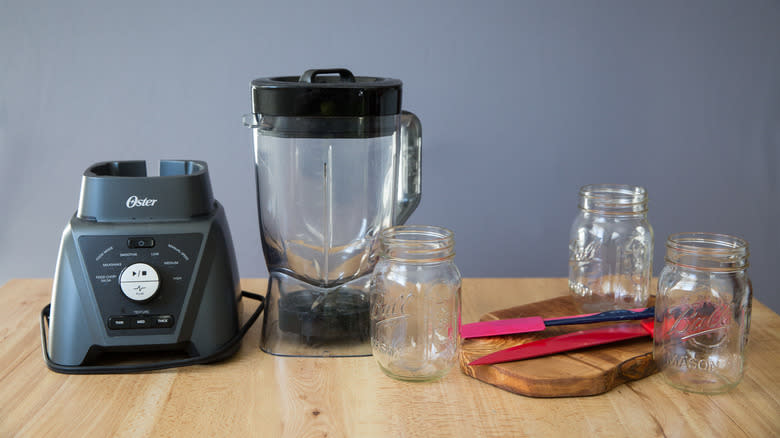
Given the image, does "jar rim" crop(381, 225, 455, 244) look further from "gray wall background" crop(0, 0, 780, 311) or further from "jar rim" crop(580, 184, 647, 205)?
"gray wall background" crop(0, 0, 780, 311)

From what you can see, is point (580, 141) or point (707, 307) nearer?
point (707, 307)

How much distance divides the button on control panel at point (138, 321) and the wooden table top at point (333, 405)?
6 cm

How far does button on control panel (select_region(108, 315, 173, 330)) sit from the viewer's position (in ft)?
2.47

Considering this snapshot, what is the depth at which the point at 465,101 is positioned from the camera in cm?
155

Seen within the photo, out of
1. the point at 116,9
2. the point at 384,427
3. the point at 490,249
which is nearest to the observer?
the point at 384,427

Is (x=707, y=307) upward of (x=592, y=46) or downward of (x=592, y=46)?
downward

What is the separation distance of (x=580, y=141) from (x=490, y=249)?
0.33 meters

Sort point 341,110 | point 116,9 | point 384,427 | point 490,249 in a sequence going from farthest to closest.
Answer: point 490,249 < point 116,9 < point 341,110 < point 384,427

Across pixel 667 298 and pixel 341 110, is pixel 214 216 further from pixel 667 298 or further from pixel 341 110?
pixel 667 298

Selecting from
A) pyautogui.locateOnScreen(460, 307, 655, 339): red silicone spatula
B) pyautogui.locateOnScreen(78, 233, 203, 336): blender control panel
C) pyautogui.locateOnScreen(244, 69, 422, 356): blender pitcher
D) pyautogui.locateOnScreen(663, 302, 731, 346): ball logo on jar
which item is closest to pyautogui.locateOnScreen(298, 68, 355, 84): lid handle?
pyautogui.locateOnScreen(244, 69, 422, 356): blender pitcher

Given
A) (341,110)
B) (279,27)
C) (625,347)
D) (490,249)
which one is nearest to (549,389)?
(625,347)

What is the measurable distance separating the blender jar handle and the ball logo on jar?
13.3 inches

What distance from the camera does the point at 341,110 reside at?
0.77 metres

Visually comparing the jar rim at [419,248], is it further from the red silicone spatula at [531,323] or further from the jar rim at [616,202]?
the jar rim at [616,202]
